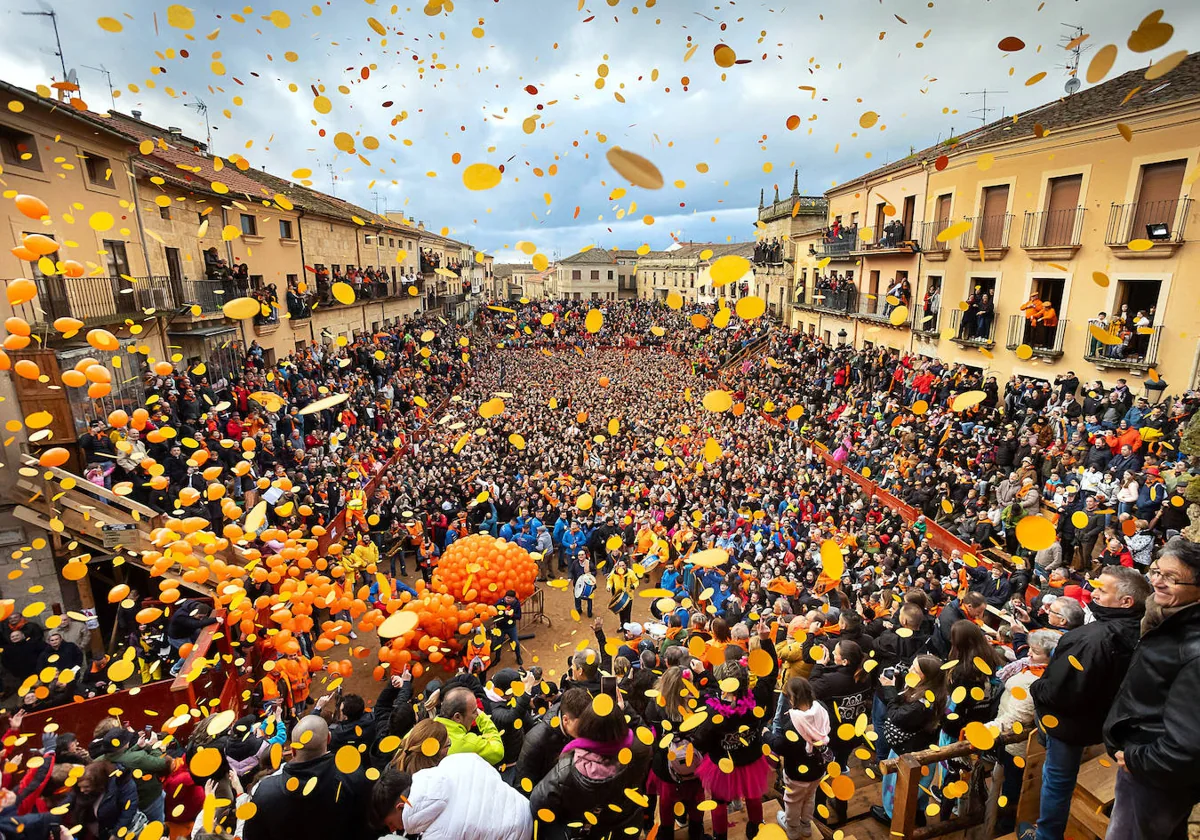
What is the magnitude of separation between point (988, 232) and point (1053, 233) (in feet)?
6.10

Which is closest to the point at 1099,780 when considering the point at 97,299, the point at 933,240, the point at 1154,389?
the point at 1154,389

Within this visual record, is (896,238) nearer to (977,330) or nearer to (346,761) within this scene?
(977,330)

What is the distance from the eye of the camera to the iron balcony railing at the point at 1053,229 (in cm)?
1208

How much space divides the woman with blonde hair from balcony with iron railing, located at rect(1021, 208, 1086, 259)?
1506cm

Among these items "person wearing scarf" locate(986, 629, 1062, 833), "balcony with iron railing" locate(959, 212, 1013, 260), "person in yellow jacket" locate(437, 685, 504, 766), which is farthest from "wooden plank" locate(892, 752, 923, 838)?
"balcony with iron railing" locate(959, 212, 1013, 260)

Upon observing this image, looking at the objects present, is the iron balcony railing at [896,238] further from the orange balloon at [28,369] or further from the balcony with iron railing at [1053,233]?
the orange balloon at [28,369]

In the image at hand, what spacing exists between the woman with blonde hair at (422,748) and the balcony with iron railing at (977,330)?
1549 centimetres

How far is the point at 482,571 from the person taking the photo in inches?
310

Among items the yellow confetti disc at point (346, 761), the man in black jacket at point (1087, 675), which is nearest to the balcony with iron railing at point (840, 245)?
the man in black jacket at point (1087, 675)

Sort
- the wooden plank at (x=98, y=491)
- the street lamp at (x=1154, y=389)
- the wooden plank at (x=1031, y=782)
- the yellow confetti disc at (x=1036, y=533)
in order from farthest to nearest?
the street lamp at (x=1154, y=389), the wooden plank at (x=98, y=491), the yellow confetti disc at (x=1036, y=533), the wooden plank at (x=1031, y=782)

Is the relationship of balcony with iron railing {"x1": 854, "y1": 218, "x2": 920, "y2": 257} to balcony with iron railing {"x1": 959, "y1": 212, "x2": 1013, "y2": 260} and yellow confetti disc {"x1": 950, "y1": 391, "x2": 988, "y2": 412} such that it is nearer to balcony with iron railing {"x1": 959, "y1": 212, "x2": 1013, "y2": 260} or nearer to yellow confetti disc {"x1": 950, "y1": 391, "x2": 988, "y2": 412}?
balcony with iron railing {"x1": 959, "y1": 212, "x2": 1013, "y2": 260}

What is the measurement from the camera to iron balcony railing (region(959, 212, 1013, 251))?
13.8 metres

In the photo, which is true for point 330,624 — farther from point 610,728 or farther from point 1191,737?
point 1191,737

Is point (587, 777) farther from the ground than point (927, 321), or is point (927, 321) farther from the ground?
point (927, 321)
